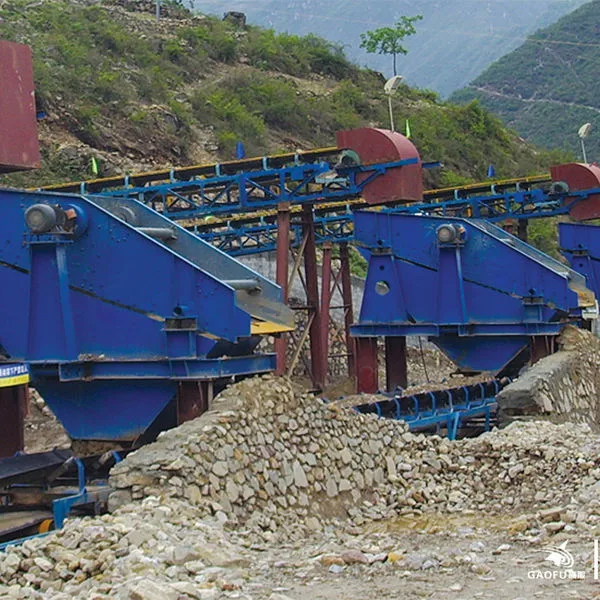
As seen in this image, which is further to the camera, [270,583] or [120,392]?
[120,392]

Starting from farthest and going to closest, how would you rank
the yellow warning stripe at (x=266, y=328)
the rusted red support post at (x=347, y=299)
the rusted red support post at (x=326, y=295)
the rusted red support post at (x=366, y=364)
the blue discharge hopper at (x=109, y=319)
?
1. the rusted red support post at (x=347, y=299)
2. the rusted red support post at (x=326, y=295)
3. the rusted red support post at (x=366, y=364)
4. the yellow warning stripe at (x=266, y=328)
5. the blue discharge hopper at (x=109, y=319)

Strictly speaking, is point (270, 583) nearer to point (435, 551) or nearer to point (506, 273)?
point (435, 551)

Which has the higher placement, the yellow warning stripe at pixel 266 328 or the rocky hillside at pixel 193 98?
the rocky hillside at pixel 193 98

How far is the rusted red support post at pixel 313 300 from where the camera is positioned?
21.5m

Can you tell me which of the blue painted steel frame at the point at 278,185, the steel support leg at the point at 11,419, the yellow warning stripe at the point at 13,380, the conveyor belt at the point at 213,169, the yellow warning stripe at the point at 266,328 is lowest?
the steel support leg at the point at 11,419

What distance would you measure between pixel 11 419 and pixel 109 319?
1.67 m

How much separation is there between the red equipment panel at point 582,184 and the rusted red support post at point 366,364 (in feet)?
28.2

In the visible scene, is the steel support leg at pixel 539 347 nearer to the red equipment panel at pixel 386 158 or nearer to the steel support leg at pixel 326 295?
the red equipment panel at pixel 386 158

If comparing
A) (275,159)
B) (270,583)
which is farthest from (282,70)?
(270,583)

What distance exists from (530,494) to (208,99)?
3457 centimetres

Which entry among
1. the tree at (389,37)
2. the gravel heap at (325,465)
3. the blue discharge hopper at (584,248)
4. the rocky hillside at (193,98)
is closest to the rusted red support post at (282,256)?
the gravel heap at (325,465)

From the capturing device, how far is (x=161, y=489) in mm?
10453

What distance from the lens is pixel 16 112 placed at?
44.4 feet

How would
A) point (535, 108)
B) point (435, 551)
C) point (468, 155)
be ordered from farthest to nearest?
point (535, 108), point (468, 155), point (435, 551)
